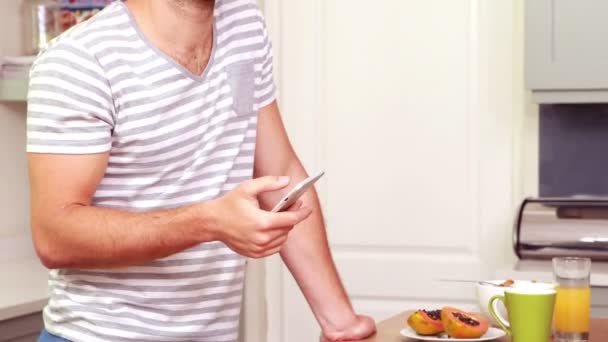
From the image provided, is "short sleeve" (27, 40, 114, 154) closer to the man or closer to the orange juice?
the man

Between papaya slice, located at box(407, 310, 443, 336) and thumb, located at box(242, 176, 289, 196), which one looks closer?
thumb, located at box(242, 176, 289, 196)

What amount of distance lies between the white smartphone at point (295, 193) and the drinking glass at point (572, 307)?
49 cm

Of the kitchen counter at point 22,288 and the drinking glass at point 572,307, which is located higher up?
the drinking glass at point 572,307

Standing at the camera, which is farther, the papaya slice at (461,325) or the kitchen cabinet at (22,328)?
the kitchen cabinet at (22,328)

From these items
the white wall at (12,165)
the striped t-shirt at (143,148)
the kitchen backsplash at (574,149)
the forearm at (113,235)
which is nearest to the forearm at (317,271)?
the striped t-shirt at (143,148)

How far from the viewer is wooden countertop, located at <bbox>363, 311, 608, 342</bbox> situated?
5.26 ft

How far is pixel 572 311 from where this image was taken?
1567mm

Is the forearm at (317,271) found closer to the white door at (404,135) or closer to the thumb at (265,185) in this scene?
the thumb at (265,185)

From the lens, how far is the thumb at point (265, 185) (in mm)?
1298

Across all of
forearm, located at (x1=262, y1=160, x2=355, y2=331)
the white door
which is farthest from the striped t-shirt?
the white door

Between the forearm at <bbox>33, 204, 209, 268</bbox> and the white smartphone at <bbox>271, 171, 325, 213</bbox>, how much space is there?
0.40 ft

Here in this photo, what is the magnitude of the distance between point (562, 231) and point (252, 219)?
5.78ft

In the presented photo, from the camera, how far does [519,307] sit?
4.89ft

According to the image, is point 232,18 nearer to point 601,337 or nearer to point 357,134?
point 601,337
